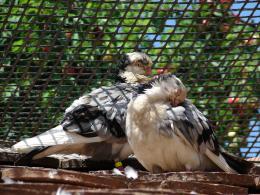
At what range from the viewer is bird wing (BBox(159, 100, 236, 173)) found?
384 centimetres

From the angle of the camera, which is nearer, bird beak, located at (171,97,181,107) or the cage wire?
bird beak, located at (171,97,181,107)

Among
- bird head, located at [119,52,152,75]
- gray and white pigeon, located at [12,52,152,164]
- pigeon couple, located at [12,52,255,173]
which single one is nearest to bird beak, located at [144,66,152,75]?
bird head, located at [119,52,152,75]

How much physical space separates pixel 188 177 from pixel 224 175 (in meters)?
0.17

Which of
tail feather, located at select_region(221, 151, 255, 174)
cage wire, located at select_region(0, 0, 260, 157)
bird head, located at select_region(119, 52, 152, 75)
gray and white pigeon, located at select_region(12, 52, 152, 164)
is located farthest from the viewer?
bird head, located at select_region(119, 52, 152, 75)

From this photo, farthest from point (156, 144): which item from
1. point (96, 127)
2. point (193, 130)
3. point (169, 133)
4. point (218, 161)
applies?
point (96, 127)

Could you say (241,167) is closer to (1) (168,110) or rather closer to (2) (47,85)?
(1) (168,110)

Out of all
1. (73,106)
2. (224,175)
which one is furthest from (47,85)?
(224,175)

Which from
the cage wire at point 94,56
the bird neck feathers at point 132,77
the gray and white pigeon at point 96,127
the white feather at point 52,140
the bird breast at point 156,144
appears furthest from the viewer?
the bird neck feathers at point 132,77

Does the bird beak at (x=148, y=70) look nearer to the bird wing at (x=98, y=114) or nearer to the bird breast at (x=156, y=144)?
the bird wing at (x=98, y=114)

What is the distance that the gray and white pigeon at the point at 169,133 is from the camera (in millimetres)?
3822

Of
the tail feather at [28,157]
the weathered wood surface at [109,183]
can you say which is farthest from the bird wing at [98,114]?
the weathered wood surface at [109,183]

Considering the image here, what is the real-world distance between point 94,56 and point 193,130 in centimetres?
115

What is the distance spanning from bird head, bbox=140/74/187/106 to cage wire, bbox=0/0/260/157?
335mm

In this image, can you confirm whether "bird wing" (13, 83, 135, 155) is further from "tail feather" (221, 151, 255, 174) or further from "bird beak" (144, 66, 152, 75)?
"tail feather" (221, 151, 255, 174)
